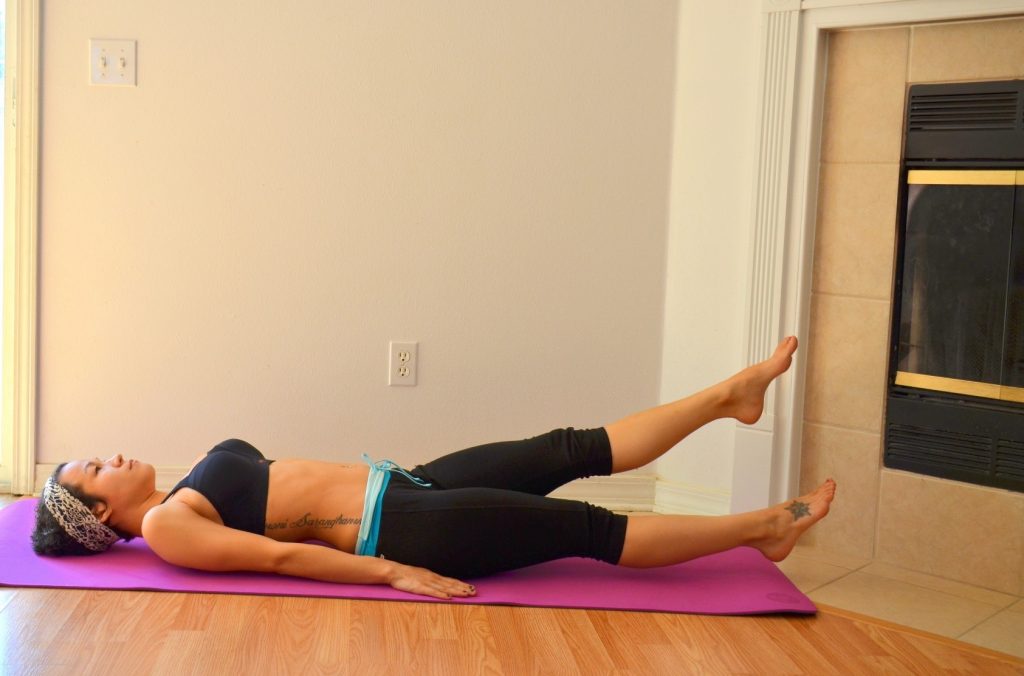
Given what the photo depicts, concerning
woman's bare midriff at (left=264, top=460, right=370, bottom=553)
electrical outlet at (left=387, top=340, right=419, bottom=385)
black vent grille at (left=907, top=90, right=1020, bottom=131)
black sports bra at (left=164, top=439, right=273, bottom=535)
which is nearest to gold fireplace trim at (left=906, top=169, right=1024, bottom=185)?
black vent grille at (left=907, top=90, right=1020, bottom=131)

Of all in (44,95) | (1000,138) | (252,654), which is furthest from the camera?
(44,95)

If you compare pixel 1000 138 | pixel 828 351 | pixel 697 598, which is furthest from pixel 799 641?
pixel 1000 138

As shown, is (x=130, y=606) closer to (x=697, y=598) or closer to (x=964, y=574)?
(x=697, y=598)

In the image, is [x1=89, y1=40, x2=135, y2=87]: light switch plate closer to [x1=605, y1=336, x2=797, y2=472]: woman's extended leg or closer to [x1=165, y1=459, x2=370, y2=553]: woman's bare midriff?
[x1=165, y1=459, x2=370, y2=553]: woman's bare midriff

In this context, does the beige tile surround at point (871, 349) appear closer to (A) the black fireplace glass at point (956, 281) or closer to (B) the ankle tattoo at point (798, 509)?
(A) the black fireplace glass at point (956, 281)

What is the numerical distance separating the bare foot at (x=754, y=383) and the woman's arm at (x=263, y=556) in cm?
76

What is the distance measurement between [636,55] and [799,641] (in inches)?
69.5

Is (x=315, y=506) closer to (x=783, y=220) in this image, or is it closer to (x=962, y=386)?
(x=783, y=220)

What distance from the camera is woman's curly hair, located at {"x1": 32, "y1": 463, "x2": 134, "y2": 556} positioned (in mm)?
2465

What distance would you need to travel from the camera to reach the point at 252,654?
2096 millimetres

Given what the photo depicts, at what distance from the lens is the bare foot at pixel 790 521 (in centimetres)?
252

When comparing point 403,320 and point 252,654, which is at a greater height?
point 403,320

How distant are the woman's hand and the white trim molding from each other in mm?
1436

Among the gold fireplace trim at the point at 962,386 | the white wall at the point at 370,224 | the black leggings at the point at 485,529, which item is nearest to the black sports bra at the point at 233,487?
the black leggings at the point at 485,529
